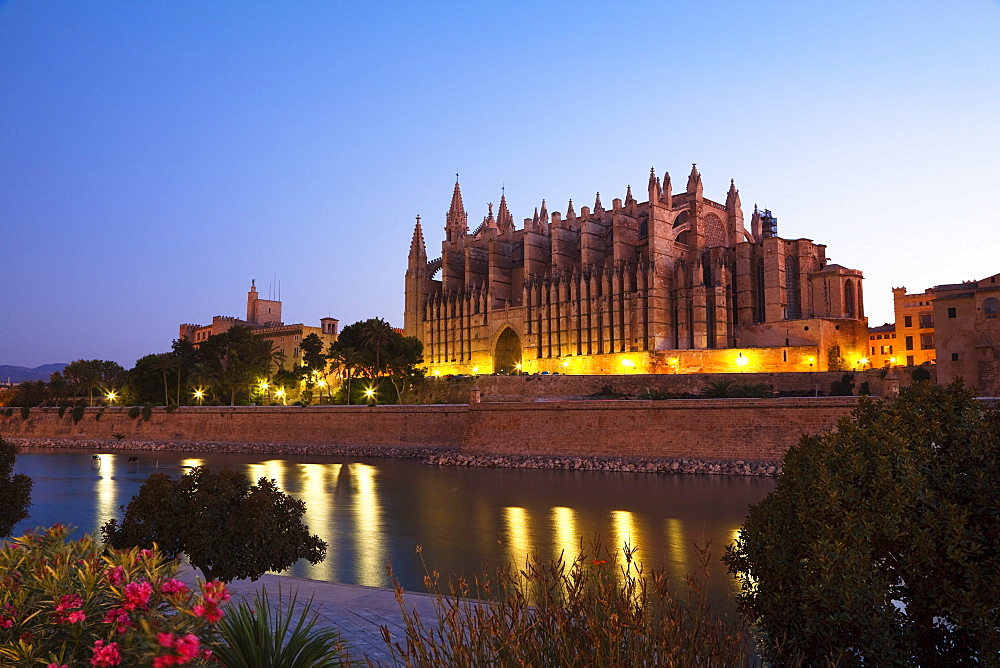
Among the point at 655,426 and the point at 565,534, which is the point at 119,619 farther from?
the point at 655,426

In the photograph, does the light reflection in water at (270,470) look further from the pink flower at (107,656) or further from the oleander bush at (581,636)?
the pink flower at (107,656)

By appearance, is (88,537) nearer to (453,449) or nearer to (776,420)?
(776,420)

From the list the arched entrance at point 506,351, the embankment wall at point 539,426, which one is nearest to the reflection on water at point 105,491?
the embankment wall at point 539,426

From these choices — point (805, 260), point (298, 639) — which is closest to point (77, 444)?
point (805, 260)

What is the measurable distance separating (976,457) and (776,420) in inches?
1008

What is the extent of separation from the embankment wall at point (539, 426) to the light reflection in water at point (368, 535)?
852 centimetres

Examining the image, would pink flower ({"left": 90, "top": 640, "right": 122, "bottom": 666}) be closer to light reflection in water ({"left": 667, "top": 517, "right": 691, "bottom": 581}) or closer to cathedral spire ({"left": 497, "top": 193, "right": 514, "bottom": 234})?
light reflection in water ({"left": 667, "top": 517, "right": 691, "bottom": 581})

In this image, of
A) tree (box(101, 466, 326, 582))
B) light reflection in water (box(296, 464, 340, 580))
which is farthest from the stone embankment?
tree (box(101, 466, 326, 582))

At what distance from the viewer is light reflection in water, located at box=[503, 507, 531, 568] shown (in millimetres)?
15352

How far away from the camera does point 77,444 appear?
2032 inches

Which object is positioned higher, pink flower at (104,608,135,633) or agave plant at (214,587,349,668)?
pink flower at (104,608,135,633)

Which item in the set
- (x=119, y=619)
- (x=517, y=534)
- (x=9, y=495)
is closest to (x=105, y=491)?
(x=517, y=534)

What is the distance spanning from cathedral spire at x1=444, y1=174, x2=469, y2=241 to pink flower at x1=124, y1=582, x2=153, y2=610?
255 feet

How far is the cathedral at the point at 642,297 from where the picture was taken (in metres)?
49.2
